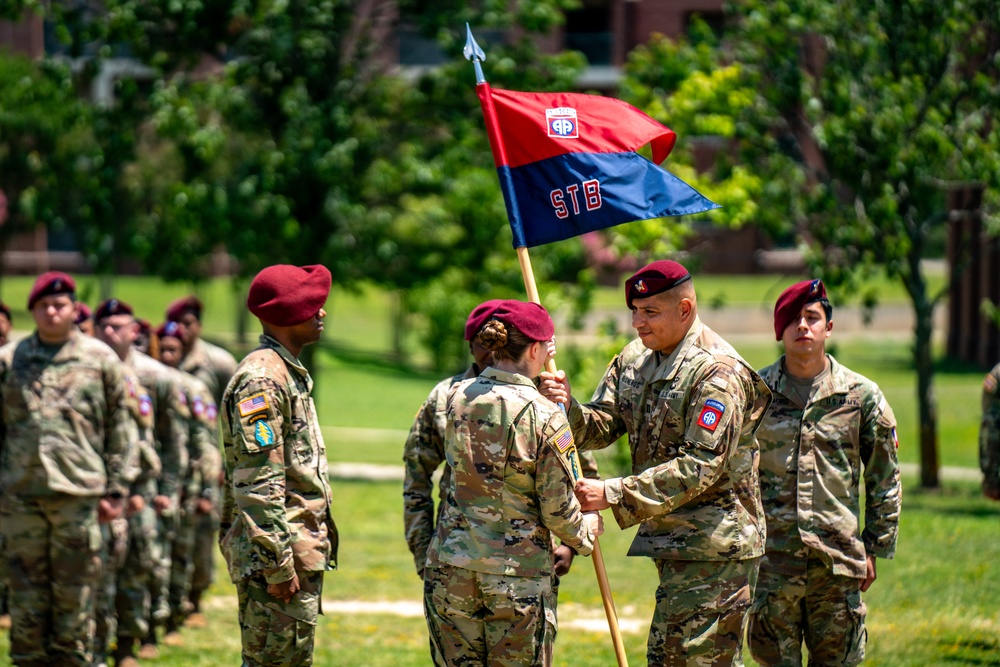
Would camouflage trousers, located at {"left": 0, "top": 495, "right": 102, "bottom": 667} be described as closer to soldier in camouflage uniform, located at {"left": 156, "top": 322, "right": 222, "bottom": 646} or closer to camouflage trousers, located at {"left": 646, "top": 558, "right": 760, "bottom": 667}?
soldier in camouflage uniform, located at {"left": 156, "top": 322, "right": 222, "bottom": 646}

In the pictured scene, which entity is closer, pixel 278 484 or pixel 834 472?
pixel 278 484

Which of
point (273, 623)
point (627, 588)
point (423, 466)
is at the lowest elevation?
point (627, 588)

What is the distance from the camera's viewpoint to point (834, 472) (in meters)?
6.51

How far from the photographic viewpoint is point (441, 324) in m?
32.5

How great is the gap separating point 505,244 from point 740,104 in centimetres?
413

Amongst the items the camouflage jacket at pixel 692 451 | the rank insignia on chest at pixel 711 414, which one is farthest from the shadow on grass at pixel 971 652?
the rank insignia on chest at pixel 711 414

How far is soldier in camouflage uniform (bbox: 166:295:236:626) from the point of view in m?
9.79

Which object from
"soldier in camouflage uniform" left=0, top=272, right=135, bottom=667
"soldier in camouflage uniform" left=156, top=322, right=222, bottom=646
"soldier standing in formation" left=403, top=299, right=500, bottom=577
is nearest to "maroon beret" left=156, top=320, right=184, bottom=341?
"soldier in camouflage uniform" left=156, top=322, right=222, bottom=646

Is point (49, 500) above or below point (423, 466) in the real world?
below

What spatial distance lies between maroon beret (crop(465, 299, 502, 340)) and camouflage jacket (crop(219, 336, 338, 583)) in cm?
82

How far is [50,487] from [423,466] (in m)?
2.32

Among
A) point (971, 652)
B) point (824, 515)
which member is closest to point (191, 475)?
point (824, 515)

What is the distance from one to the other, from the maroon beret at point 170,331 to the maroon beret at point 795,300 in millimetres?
4915

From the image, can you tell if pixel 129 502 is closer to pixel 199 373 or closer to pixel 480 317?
pixel 199 373
